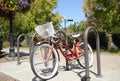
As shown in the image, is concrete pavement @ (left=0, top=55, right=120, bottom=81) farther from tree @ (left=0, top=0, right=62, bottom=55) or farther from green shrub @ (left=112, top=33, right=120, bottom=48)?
tree @ (left=0, top=0, right=62, bottom=55)

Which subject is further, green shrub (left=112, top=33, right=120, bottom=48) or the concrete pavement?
green shrub (left=112, top=33, right=120, bottom=48)

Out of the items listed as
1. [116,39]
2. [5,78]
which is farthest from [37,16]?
[5,78]

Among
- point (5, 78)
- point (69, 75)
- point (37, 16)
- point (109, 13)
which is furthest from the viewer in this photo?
point (37, 16)

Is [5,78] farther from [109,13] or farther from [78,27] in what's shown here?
[78,27]

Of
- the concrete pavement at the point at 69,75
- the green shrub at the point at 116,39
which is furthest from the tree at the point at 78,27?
the concrete pavement at the point at 69,75

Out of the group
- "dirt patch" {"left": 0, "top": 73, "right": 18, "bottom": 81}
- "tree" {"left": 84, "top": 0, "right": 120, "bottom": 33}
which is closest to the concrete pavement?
"dirt patch" {"left": 0, "top": 73, "right": 18, "bottom": 81}

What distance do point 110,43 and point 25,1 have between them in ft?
20.8

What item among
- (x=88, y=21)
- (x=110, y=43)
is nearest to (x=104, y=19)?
(x=110, y=43)

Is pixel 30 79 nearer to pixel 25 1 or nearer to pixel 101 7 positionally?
pixel 25 1

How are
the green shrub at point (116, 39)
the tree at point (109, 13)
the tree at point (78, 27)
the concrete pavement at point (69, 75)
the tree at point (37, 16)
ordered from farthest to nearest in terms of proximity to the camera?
the tree at point (78, 27), the tree at point (37, 16), the green shrub at point (116, 39), the tree at point (109, 13), the concrete pavement at point (69, 75)

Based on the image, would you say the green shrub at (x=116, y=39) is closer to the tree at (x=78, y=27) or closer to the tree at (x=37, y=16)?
the tree at (x=37, y=16)

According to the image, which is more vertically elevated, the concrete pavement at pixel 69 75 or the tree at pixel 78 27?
the tree at pixel 78 27

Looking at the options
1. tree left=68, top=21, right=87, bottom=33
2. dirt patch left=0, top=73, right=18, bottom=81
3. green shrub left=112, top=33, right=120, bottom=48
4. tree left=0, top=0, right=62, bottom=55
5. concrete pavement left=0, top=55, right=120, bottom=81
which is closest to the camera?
concrete pavement left=0, top=55, right=120, bottom=81

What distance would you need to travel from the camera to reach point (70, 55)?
20.6 feet
